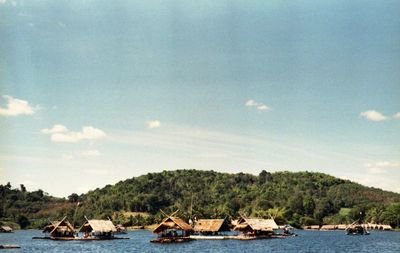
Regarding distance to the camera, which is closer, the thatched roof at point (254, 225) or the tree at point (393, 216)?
the thatched roof at point (254, 225)

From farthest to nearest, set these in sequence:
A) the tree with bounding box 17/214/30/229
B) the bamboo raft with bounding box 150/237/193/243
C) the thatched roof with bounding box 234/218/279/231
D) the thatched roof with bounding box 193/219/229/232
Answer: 1. the tree with bounding box 17/214/30/229
2. the thatched roof with bounding box 193/219/229/232
3. the thatched roof with bounding box 234/218/279/231
4. the bamboo raft with bounding box 150/237/193/243

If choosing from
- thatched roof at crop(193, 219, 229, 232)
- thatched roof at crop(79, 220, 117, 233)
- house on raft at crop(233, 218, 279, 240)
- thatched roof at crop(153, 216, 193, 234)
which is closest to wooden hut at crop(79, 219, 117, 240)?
thatched roof at crop(79, 220, 117, 233)

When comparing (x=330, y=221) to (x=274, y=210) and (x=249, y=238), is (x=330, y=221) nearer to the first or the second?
(x=274, y=210)

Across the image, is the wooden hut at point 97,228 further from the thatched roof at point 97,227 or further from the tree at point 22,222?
the tree at point 22,222

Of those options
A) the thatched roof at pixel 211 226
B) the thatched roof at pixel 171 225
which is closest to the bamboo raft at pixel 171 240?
the thatched roof at pixel 171 225

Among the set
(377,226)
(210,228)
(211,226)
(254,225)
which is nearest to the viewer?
(254,225)

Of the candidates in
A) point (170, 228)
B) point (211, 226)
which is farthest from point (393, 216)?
point (170, 228)

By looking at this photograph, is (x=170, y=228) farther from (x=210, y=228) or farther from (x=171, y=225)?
(x=210, y=228)

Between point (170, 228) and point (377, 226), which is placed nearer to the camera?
point (170, 228)

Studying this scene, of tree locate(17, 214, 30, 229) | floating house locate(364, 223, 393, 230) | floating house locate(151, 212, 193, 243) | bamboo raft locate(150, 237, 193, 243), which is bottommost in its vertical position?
bamboo raft locate(150, 237, 193, 243)

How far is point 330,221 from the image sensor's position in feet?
595

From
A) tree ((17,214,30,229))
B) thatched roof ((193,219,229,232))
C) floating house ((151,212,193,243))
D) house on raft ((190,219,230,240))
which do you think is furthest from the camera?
tree ((17,214,30,229))

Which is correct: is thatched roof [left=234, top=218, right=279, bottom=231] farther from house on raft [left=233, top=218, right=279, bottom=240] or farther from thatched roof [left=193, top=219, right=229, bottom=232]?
thatched roof [left=193, top=219, right=229, bottom=232]

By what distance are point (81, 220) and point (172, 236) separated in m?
113
